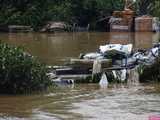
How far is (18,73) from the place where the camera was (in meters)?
11.5

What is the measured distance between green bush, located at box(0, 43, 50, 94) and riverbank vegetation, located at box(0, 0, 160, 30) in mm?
27528

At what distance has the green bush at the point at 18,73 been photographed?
451 inches

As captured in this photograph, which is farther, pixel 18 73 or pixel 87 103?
pixel 18 73

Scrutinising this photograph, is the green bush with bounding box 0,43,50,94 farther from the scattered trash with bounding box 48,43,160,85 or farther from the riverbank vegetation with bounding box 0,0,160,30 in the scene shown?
the riverbank vegetation with bounding box 0,0,160,30

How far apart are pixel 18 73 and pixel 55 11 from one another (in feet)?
97.8

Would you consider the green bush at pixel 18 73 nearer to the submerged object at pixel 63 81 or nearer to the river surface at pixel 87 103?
the river surface at pixel 87 103

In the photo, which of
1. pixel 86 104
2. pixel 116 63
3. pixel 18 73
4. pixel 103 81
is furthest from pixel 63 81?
pixel 86 104

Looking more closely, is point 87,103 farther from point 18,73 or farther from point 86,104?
point 18,73

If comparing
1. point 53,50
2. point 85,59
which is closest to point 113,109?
point 85,59

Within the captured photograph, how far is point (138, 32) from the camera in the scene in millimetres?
38562

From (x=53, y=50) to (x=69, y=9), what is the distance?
18.2 metres

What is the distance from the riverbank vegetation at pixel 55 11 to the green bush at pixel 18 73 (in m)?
27.5

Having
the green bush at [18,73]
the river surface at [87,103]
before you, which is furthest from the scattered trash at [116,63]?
the green bush at [18,73]

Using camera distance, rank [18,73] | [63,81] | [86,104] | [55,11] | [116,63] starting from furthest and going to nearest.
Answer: [55,11]
[116,63]
[63,81]
[18,73]
[86,104]
